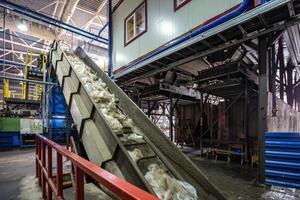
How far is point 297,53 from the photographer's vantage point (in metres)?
6.14

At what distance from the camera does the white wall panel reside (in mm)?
4207

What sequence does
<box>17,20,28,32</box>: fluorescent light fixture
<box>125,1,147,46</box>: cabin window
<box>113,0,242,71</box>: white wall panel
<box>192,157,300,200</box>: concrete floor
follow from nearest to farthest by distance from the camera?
<box>192,157,300,200</box>: concrete floor → <box>113,0,242,71</box>: white wall panel → <box>125,1,147,46</box>: cabin window → <box>17,20,28,32</box>: fluorescent light fixture

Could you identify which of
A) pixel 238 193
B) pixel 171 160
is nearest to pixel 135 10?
pixel 171 160

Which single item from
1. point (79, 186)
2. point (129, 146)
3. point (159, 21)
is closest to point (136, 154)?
point (129, 146)

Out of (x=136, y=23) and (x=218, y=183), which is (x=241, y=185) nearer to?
(x=218, y=183)

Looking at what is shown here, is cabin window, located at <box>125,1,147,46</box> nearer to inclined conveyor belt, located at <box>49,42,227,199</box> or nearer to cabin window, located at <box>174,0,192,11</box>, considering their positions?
cabin window, located at <box>174,0,192,11</box>

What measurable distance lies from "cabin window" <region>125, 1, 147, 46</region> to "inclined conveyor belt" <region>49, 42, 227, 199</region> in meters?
3.78

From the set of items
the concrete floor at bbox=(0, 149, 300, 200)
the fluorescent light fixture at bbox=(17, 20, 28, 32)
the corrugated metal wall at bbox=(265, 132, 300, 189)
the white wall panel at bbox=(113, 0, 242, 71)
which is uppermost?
the fluorescent light fixture at bbox=(17, 20, 28, 32)

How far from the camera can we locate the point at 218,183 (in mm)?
3822

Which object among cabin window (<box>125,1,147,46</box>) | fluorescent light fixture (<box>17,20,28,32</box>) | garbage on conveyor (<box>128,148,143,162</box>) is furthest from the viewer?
fluorescent light fixture (<box>17,20,28,32</box>)

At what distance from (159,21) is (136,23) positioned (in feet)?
5.57

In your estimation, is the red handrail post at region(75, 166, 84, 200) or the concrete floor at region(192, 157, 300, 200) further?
the concrete floor at region(192, 157, 300, 200)

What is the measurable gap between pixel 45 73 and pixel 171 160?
7.10 metres

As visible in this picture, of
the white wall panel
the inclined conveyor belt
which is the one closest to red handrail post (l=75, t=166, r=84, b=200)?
the inclined conveyor belt
